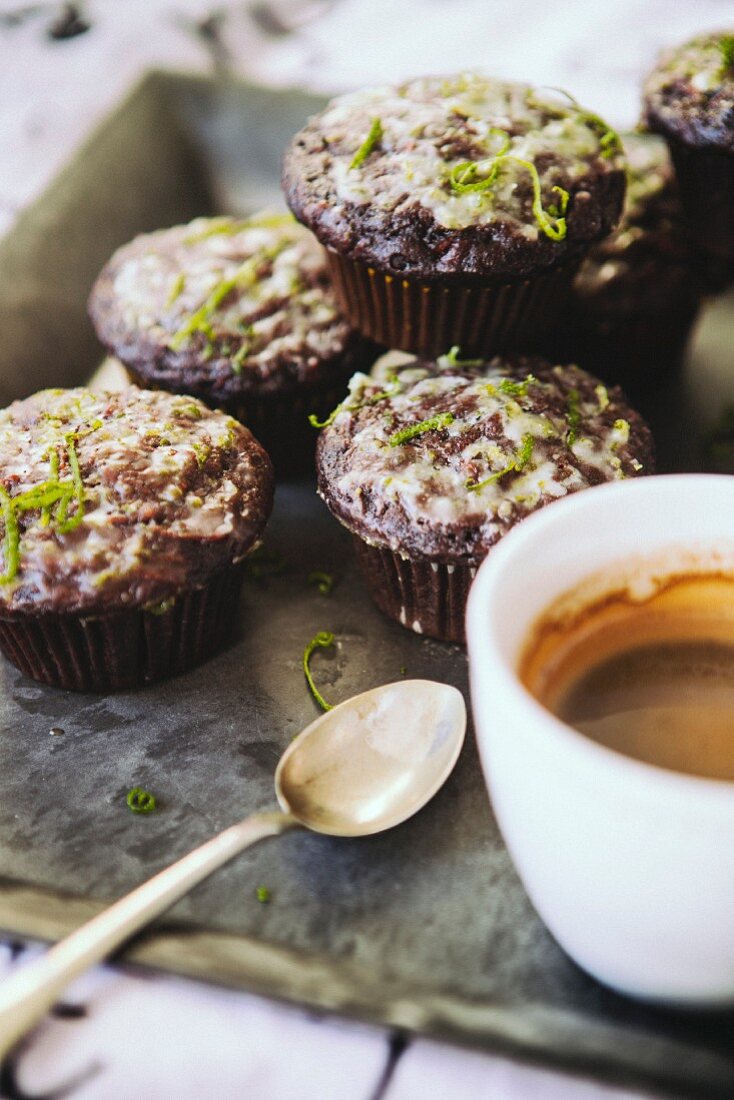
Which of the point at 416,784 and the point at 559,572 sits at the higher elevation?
the point at 559,572

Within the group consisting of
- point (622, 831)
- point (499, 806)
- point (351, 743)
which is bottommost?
point (351, 743)

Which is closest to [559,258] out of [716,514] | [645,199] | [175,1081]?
[645,199]

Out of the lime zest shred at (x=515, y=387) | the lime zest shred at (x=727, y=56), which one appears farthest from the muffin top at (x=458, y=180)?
the lime zest shred at (x=727, y=56)

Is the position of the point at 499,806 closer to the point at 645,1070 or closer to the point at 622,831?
the point at 622,831

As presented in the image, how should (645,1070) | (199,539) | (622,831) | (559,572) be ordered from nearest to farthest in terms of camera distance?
(622,831), (645,1070), (559,572), (199,539)

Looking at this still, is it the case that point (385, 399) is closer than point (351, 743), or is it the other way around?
point (351, 743)

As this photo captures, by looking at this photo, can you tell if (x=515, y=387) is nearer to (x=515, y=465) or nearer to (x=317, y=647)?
(x=515, y=465)
